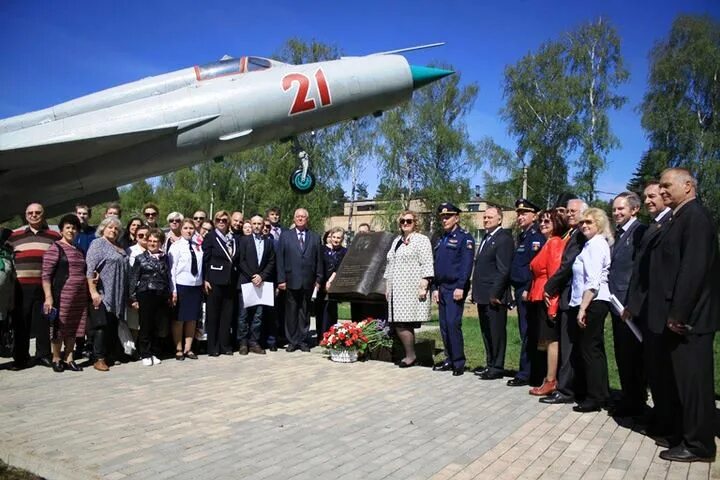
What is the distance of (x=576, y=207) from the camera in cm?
550

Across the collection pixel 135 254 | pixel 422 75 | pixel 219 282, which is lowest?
pixel 219 282

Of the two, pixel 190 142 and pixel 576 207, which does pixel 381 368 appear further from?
pixel 190 142

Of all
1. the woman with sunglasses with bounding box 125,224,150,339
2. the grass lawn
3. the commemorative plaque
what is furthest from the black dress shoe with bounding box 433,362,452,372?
the woman with sunglasses with bounding box 125,224,150,339

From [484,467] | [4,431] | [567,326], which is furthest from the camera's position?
[567,326]

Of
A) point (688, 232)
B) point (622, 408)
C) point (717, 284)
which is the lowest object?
point (622, 408)

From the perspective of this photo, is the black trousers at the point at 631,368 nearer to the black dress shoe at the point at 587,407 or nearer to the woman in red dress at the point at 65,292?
the black dress shoe at the point at 587,407

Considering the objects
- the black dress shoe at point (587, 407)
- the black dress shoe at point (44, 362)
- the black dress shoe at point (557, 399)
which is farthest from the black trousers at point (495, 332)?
the black dress shoe at point (44, 362)

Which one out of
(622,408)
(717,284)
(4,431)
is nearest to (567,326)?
(622,408)

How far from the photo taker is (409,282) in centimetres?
689

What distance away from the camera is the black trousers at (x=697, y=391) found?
12.3 ft

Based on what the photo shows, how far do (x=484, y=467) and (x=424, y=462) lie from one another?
1.27ft

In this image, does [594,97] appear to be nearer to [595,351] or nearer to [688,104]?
[688,104]

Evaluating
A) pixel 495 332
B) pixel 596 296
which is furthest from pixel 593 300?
pixel 495 332

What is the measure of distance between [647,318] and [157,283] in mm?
5429
